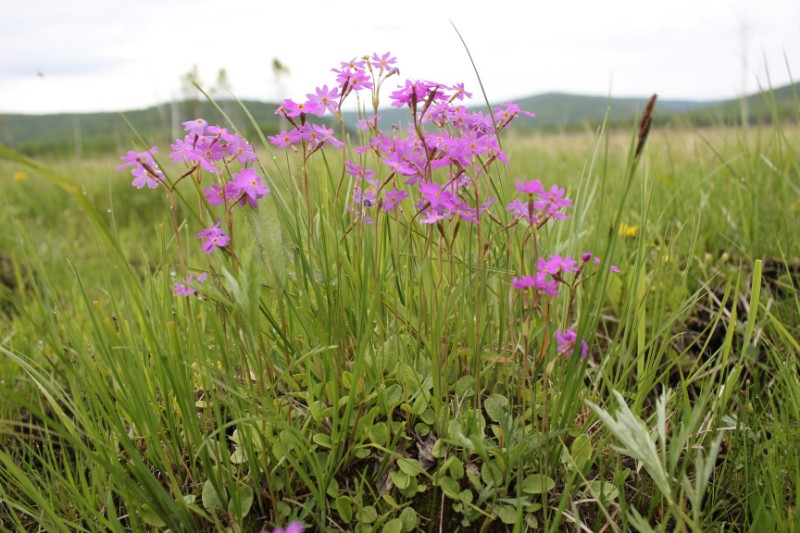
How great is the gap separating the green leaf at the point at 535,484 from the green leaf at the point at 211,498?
596mm

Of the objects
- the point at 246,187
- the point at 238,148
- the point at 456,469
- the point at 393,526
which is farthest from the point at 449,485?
the point at 238,148

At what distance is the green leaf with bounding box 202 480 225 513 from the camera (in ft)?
3.75

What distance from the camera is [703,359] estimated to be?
2.06 meters

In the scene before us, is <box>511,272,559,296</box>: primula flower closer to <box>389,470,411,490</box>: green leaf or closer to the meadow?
the meadow

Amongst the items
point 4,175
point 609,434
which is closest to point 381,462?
point 609,434

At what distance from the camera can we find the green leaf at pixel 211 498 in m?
1.14

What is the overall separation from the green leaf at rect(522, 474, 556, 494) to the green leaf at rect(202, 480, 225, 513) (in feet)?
1.96

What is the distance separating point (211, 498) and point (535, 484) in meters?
0.64

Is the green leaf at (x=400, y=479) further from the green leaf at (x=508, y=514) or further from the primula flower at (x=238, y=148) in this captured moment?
the primula flower at (x=238, y=148)

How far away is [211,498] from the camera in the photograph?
116 cm

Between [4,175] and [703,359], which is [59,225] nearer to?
[4,175]

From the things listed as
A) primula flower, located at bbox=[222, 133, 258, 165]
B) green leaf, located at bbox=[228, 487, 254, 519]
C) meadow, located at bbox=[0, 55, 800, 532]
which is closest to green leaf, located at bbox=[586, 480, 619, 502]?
meadow, located at bbox=[0, 55, 800, 532]

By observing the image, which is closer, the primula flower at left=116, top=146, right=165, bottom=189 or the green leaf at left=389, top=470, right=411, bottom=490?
the primula flower at left=116, top=146, right=165, bottom=189

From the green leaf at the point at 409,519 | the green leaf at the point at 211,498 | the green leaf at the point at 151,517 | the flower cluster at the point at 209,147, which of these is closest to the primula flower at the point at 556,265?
the green leaf at the point at 409,519
